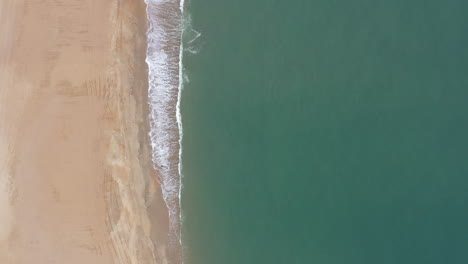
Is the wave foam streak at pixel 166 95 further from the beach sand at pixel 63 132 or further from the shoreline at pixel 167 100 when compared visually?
the beach sand at pixel 63 132

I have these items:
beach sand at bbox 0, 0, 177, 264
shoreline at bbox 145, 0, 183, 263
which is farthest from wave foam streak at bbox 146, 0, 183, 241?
beach sand at bbox 0, 0, 177, 264

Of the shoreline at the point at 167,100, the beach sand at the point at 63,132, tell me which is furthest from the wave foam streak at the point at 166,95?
the beach sand at the point at 63,132

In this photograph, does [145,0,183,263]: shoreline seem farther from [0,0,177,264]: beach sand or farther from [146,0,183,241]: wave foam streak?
[0,0,177,264]: beach sand

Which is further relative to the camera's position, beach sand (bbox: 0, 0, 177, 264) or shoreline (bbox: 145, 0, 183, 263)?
shoreline (bbox: 145, 0, 183, 263)

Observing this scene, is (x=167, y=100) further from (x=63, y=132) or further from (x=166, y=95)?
(x=63, y=132)
